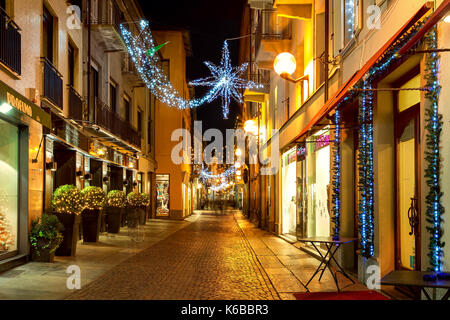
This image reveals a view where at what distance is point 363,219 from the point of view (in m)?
7.92

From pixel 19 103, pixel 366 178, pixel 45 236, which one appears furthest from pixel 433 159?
pixel 45 236

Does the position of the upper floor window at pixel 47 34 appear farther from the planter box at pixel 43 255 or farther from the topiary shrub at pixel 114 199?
the topiary shrub at pixel 114 199

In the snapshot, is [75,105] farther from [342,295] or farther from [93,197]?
[342,295]

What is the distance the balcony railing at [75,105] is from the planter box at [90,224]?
3015mm

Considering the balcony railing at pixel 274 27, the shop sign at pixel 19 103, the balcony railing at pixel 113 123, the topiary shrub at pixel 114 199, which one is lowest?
the topiary shrub at pixel 114 199

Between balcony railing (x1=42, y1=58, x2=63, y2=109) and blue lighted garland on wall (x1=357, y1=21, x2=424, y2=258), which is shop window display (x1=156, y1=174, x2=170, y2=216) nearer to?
balcony railing (x1=42, y1=58, x2=63, y2=109)

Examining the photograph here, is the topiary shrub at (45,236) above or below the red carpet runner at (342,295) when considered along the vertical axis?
above

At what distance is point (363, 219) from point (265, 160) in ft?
49.1

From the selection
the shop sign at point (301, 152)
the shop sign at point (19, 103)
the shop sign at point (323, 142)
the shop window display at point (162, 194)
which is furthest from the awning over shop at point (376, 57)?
the shop window display at point (162, 194)

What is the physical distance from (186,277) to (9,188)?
14.3 feet

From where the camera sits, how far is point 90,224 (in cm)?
1414

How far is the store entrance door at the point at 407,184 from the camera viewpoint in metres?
6.79

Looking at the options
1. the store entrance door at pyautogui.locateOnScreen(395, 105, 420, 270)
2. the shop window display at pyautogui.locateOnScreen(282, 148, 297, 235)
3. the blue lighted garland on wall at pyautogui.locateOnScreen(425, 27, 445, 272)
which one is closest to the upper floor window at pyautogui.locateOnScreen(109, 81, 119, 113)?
the shop window display at pyautogui.locateOnScreen(282, 148, 297, 235)
